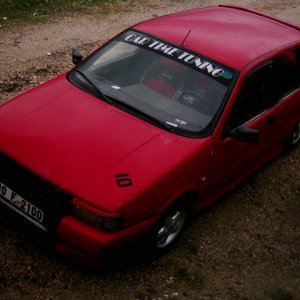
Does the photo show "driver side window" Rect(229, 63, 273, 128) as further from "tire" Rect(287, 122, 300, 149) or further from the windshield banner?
"tire" Rect(287, 122, 300, 149)

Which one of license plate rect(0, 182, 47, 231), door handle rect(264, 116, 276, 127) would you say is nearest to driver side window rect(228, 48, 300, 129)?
door handle rect(264, 116, 276, 127)

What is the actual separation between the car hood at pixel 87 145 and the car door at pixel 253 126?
550mm

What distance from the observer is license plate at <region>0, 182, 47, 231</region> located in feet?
13.8

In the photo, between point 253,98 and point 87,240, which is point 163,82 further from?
point 87,240

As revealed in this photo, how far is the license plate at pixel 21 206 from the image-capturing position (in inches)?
166

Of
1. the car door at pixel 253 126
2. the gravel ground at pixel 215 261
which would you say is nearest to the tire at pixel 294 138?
the gravel ground at pixel 215 261

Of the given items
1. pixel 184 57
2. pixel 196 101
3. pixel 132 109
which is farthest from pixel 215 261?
pixel 184 57

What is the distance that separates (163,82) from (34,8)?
6.21m

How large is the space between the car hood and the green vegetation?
5.38 metres

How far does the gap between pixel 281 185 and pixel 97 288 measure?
2.80 m

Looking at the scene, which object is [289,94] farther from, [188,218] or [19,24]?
[19,24]

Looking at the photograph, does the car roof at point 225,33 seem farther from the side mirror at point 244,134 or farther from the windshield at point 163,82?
the side mirror at point 244,134

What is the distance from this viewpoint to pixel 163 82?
5113mm

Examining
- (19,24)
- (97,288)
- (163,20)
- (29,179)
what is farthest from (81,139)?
(19,24)
